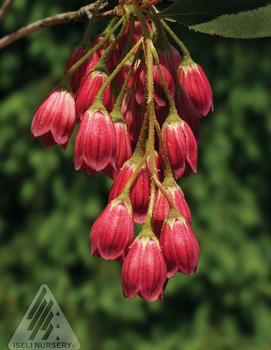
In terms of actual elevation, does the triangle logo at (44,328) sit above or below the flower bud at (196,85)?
below

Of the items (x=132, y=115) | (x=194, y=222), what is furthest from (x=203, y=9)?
(x=194, y=222)

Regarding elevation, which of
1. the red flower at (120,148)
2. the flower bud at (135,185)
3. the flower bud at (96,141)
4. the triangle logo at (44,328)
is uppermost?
the flower bud at (96,141)

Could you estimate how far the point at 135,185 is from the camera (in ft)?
3.27

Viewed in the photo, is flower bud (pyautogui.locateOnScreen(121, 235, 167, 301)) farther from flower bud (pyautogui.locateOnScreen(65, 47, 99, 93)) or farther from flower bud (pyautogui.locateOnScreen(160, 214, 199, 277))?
flower bud (pyautogui.locateOnScreen(65, 47, 99, 93))

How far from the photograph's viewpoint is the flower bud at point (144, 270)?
3.13ft

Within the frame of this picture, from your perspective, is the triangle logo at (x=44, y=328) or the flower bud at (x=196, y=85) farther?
the triangle logo at (x=44, y=328)

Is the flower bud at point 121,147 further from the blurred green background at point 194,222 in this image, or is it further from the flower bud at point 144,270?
the blurred green background at point 194,222

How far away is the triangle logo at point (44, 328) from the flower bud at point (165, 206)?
1.86m

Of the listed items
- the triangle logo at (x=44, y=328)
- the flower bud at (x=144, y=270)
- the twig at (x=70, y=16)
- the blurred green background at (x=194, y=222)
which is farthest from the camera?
the blurred green background at (x=194, y=222)

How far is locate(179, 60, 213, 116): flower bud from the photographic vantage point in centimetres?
108

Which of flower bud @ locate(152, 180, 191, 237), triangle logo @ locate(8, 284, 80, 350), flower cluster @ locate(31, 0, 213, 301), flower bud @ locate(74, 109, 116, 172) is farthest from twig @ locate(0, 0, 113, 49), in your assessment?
triangle logo @ locate(8, 284, 80, 350)

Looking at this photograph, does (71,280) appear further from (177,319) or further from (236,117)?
(236,117)

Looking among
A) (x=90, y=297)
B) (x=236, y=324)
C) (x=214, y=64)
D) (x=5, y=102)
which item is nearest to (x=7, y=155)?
(x=5, y=102)

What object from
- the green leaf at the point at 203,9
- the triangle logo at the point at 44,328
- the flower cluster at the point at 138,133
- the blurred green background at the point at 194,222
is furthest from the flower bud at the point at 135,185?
the blurred green background at the point at 194,222
